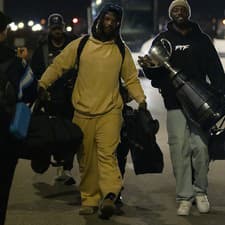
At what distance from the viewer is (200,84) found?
6316 millimetres

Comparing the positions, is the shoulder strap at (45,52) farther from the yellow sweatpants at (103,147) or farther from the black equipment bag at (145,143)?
the black equipment bag at (145,143)

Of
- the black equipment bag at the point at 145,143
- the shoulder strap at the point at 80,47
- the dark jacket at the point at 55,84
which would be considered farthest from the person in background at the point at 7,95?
the dark jacket at the point at 55,84

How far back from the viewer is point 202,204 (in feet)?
21.4

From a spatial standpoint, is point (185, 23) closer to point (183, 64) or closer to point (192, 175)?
point (183, 64)

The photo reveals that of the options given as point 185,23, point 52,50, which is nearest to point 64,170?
point 52,50

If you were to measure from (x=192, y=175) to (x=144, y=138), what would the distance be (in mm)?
671

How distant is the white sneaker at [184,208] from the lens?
644 centimetres

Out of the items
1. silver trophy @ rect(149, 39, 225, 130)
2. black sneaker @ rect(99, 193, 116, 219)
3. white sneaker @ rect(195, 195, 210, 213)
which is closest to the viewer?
black sneaker @ rect(99, 193, 116, 219)

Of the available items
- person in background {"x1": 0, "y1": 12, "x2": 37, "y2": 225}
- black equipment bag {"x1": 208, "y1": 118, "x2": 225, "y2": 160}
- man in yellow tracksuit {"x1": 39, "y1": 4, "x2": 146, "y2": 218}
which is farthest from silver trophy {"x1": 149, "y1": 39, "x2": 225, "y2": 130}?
person in background {"x1": 0, "y1": 12, "x2": 37, "y2": 225}

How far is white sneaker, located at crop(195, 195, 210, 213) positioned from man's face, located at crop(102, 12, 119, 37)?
173 cm

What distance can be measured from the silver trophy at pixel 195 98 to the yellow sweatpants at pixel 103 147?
590mm

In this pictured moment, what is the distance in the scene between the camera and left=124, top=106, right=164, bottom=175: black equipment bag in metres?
6.31

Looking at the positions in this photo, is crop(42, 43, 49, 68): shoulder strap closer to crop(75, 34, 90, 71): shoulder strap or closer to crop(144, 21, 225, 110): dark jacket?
crop(75, 34, 90, 71): shoulder strap

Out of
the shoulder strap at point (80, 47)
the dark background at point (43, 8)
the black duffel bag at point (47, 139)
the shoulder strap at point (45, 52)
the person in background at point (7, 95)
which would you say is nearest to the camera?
the person in background at point (7, 95)
